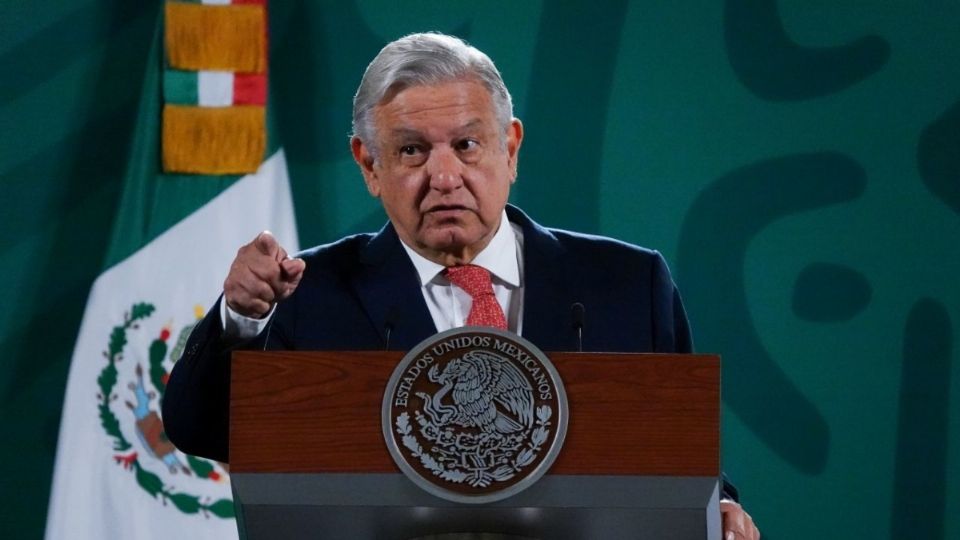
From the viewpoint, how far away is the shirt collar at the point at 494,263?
2277 millimetres

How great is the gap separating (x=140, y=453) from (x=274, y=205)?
81 cm

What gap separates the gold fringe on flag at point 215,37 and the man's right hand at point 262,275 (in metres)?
2.27

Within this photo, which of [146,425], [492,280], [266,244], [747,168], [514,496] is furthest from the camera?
[747,168]

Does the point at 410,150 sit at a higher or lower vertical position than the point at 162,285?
higher

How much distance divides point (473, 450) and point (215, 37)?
2705 millimetres

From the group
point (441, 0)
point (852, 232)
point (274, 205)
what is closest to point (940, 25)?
point (852, 232)

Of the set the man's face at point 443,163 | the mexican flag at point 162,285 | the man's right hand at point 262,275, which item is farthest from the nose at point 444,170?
the mexican flag at point 162,285

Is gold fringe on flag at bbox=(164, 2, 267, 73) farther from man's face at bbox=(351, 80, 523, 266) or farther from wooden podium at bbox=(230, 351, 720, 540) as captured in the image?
wooden podium at bbox=(230, 351, 720, 540)

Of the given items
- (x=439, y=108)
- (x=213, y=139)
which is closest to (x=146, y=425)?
(x=213, y=139)

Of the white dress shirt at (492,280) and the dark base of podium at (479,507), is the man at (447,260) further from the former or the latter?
the dark base of podium at (479,507)

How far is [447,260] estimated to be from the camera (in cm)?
231

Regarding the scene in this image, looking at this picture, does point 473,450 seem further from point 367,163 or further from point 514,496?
point 367,163

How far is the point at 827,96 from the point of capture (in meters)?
4.18

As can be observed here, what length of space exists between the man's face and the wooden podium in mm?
733
